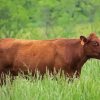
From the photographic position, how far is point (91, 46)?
11.0 metres

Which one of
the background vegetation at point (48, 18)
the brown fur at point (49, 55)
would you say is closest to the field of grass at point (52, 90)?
the brown fur at point (49, 55)

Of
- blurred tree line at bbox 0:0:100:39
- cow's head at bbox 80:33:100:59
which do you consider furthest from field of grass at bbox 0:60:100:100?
blurred tree line at bbox 0:0:100:39

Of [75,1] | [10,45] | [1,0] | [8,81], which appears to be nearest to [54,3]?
[75,1]

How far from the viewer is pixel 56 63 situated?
10898mm

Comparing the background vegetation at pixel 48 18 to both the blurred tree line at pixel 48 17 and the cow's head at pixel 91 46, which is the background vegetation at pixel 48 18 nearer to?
the blurred tree line at pixel 48 17

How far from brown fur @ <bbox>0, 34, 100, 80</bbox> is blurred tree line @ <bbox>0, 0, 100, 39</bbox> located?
1048 centimetres

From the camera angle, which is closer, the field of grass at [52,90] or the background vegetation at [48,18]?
the field of grass at [52,90]

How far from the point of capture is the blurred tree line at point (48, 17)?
2223 centimetres

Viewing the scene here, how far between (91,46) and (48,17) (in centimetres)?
1342

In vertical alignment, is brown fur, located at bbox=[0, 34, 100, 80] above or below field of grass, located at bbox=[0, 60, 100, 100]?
above

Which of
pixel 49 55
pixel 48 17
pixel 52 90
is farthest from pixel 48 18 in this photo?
pixel 52 90

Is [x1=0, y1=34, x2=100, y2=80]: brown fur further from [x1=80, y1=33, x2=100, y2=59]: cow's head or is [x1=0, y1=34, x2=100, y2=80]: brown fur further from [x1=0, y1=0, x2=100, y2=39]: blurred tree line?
[x1=0, y1=0, x2=100, y2=39]: blurred tree line

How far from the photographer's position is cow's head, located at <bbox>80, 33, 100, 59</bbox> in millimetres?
10969

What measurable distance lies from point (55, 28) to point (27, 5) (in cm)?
185
